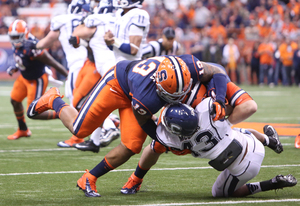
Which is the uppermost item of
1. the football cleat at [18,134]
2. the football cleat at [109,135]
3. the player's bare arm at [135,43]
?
the player's bare arm at [135,43]

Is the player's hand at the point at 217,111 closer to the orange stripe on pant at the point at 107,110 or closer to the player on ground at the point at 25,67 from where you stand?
the orange stripe on pant at the point at 107,110

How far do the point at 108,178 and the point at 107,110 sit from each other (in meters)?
0.82

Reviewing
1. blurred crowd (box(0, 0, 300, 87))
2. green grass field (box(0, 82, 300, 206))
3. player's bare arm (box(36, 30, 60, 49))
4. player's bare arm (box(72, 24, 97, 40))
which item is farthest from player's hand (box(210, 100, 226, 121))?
blurred crowd (box(0, 0, 300, 87))

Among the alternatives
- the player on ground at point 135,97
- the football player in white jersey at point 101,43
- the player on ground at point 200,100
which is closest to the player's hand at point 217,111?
the player on ground at point 135,97

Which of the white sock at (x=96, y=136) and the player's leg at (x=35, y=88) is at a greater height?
the player's leg at (x=35, y=88)

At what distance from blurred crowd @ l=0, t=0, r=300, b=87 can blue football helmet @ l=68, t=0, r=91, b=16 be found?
38.3 feet

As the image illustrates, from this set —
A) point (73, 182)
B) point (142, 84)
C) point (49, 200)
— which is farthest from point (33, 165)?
point (142, 84)

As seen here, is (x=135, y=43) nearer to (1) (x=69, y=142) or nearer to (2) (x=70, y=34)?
(1) (x=69, y=142)

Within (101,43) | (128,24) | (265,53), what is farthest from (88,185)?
(265,53)

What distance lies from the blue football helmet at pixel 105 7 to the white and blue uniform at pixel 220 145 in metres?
3.80

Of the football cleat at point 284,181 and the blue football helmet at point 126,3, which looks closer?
the football cleat at point 284,181

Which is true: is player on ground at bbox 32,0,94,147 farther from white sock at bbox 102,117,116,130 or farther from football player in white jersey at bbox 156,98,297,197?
football player in white jersey at bbox 156,98,297,197

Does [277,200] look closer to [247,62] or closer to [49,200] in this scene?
[49,200]

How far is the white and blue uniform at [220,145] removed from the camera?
131 inches
